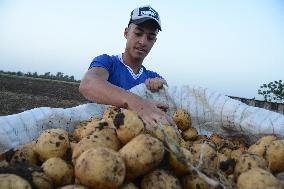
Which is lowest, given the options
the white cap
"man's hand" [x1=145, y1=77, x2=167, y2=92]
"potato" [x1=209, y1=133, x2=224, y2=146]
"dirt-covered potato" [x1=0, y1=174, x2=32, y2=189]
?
"potato" [x1=209, y1=133, x2=224, y2=146]

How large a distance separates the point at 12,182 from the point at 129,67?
3.07 m

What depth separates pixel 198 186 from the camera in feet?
7.77

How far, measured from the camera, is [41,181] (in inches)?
87.8

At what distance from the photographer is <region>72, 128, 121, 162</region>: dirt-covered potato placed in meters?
2.50

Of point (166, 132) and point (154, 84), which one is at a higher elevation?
point (154, 84)

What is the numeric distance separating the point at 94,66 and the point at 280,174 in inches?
92.5

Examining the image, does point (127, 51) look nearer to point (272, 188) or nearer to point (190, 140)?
point (190, 140)

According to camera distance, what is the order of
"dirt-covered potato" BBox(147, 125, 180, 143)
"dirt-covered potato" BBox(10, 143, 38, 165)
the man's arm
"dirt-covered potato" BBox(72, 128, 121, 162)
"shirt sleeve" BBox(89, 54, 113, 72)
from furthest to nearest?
"shirt sleeve" BBox(89, 54, 113, 72), the man's arm, "dirt-covered potato" BBox(10, 143, 38, 165), "dirt-covered potato" BBox(147, 125, 180, 143), "dirt-covered potato" BBox(72, 128, 121, 162)

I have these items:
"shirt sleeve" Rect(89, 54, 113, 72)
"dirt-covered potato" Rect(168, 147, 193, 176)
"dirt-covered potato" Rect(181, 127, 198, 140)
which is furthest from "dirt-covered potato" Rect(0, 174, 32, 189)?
"shirt sleeve" Rect(89, 54, 113, 72)

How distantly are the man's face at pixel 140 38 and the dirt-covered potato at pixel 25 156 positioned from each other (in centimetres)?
218

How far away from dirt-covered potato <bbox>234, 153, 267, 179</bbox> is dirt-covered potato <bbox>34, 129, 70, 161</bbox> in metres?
1.24

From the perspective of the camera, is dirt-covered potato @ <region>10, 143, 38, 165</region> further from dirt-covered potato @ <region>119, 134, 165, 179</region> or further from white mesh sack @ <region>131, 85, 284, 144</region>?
white mesh sack @ <region>131, 85, 284, 144</region>

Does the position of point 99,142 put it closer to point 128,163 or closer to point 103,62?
point 128,163

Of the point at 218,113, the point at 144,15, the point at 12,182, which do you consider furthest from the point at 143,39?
the point at 12,182
